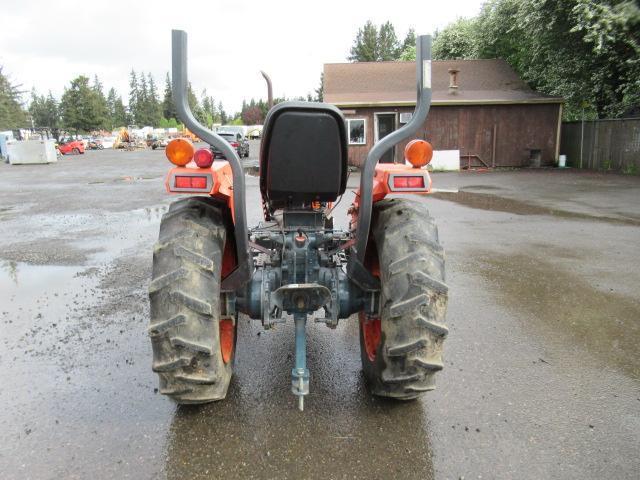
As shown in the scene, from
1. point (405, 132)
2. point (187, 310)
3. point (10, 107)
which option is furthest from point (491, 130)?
point (10, 107)

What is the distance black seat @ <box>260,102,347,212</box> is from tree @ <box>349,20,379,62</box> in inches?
2743

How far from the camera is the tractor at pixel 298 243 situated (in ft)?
8.43

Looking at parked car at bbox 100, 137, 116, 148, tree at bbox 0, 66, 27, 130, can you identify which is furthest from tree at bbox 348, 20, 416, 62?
tree at bbox 0, 66, 27, 130

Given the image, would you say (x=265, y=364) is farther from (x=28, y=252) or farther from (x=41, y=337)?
(x=28, y=252)

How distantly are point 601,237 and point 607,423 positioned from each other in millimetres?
6189

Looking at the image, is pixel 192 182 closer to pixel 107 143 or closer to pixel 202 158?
pixel 202 158

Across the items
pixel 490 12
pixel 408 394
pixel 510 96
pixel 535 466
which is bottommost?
pixel 535 466

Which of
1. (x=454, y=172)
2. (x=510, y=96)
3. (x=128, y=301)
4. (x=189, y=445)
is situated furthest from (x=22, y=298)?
(x=510, y=96)

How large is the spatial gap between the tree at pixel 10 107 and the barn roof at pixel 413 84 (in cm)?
4716

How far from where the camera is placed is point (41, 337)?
428 centimetres

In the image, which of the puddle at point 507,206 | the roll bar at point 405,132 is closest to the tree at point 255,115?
the roll bar at point 405,132

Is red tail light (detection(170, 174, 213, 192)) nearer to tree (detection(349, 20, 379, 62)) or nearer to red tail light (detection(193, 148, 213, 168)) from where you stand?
red tail light (detection(193, 148, 213, 168))

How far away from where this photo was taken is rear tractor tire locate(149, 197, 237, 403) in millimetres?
2551

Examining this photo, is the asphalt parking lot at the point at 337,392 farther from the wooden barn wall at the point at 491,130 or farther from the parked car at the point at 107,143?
the parked car at the point at 107,143
